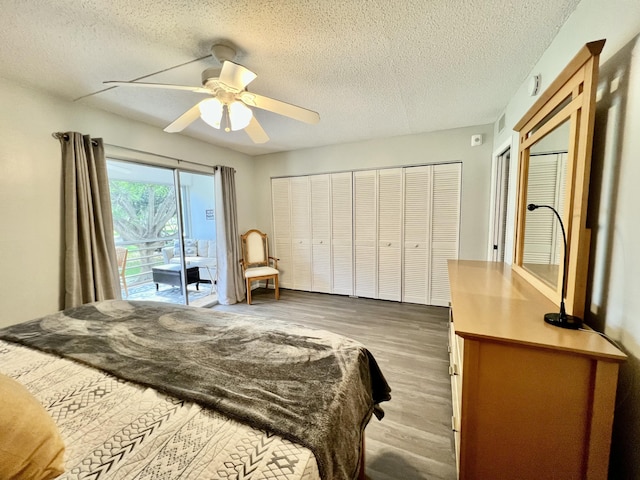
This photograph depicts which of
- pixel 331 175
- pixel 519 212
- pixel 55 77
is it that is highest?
pixel 55 77

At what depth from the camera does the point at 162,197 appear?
3762 millimetres

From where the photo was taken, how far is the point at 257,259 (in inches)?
176

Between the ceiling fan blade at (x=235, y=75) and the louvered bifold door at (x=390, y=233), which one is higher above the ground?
the ceiling fan blade at (x=235, y=75)

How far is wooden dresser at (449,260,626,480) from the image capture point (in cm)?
89

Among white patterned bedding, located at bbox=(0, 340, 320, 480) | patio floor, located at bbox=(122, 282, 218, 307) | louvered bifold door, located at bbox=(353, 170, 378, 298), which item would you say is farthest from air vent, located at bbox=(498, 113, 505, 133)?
patio floor, located at bbox=(122, 282, 218, 307)

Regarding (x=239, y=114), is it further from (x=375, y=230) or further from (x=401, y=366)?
(x=375, y=230)

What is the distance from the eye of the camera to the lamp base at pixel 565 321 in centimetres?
103

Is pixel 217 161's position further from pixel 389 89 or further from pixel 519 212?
pixel 519 212

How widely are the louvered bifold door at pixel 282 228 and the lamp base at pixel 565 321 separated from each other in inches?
152

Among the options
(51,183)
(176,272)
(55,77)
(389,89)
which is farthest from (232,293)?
(389,89)

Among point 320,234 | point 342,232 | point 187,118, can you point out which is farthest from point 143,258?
point 342,232

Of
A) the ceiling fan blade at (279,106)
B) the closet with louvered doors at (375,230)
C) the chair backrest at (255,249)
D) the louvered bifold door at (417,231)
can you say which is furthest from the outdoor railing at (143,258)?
the louvered bifold door at (417,231)

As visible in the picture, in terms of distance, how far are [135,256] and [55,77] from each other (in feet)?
8.42

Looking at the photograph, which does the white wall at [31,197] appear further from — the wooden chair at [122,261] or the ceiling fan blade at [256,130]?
the ceiling fan blade at [256,130]
